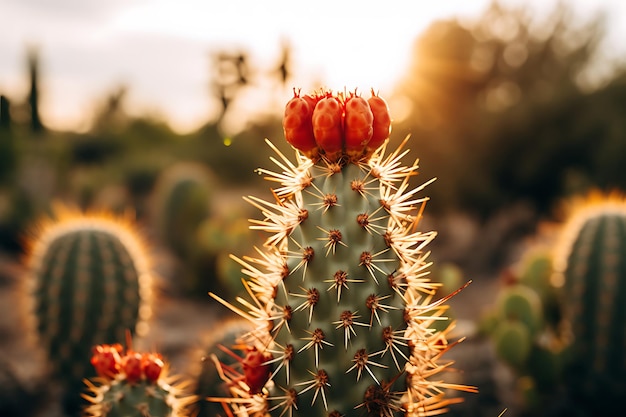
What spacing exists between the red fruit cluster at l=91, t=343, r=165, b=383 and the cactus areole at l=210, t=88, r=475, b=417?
1.57ft

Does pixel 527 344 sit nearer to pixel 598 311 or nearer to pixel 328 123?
pixel 598 311

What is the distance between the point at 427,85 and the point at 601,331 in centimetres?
1544

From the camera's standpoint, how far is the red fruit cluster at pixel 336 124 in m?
1.98

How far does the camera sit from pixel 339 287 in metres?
1.92

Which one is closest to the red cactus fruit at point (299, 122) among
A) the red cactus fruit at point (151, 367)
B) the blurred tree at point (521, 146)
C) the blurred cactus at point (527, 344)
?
the red cactus fruit at point (151, 367)

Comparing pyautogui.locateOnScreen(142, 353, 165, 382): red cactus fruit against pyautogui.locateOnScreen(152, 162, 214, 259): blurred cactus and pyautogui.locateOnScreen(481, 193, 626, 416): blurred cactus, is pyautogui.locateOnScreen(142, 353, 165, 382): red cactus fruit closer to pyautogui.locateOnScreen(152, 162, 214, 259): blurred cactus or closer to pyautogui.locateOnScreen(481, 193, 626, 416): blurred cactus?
pyautogui.locateOnScreen(481, 193, 626, 416): blurred cactus

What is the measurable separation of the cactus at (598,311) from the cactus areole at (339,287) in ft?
8.37

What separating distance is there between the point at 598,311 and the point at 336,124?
9.70 ft

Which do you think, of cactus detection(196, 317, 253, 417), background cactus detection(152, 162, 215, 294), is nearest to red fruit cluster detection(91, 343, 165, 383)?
cactus detection(196, 317, 253, 417)

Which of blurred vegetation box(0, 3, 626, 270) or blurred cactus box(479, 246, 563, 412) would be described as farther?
blurred vegetation box(0, 3, 626, 270)

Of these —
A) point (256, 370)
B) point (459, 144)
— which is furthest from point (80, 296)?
point (459, 144)

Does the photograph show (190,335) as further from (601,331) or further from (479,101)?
(479,101)

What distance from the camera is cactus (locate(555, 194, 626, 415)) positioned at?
423 centimetres

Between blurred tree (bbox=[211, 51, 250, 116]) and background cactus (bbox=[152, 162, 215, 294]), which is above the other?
background cactus (bbox=[152, 162, 215, 294])
